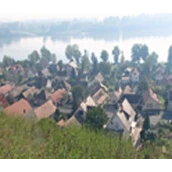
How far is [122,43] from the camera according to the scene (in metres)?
29.2

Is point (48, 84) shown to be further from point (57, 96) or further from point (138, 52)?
point (138, 52)

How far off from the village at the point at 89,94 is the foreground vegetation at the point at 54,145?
1413mm

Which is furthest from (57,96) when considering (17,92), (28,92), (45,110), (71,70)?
(71,70)

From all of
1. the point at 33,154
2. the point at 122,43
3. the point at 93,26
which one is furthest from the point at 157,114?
the point at 93,26

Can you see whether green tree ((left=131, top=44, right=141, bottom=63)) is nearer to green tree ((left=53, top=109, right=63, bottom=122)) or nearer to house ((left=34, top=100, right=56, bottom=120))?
house ((left=34, top=100, right=56, bottom=120))

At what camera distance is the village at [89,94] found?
8.52 m

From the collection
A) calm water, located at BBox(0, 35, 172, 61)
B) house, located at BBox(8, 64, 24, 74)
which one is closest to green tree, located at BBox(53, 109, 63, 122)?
house, located at BBox(8, 64, 24, 74)

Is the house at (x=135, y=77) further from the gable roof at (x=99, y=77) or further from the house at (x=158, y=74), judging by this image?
the gable roof at (x=99, y=77)

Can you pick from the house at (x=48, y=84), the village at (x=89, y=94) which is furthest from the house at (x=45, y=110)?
the house at (x=48, y=84)

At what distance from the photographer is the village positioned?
8516 mm

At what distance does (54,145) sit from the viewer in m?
2.79
